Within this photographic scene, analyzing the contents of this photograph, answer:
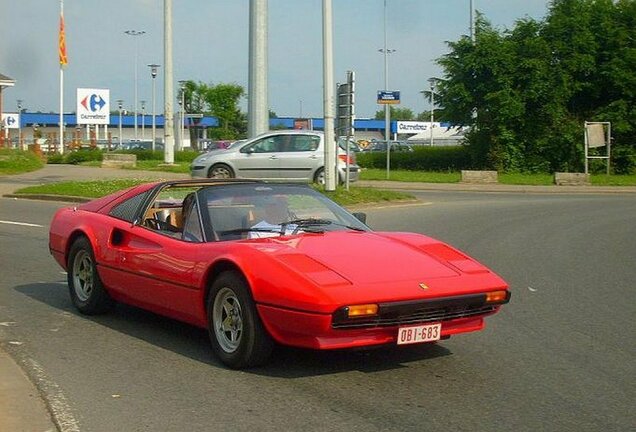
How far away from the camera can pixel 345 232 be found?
7.14 meters

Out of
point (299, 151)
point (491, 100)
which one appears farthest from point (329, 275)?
point (491, 100)

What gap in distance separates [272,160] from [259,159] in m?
0.34

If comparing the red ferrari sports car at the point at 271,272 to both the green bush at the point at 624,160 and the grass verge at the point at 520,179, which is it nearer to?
the grass verge at the point at 520,179

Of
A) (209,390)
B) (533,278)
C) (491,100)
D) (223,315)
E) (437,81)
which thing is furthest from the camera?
(437,81)

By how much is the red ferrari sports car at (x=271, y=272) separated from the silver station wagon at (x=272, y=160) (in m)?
16.3

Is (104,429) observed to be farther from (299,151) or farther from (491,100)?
(491,100)

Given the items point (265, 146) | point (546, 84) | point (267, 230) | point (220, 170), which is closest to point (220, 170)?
point (220, 170)

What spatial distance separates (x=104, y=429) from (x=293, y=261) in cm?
165

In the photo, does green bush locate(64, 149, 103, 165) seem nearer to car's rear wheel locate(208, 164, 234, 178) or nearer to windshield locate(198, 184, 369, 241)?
car's rear wheel locate(208, 164, 234, 178)

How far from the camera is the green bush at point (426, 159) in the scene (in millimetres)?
44625

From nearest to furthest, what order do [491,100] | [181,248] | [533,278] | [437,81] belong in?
[181,248]
[533,278]
[491,100]
[437,81]

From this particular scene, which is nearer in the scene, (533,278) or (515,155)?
(533,278)

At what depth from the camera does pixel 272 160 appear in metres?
24.9

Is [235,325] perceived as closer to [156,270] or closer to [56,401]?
[156,270]
